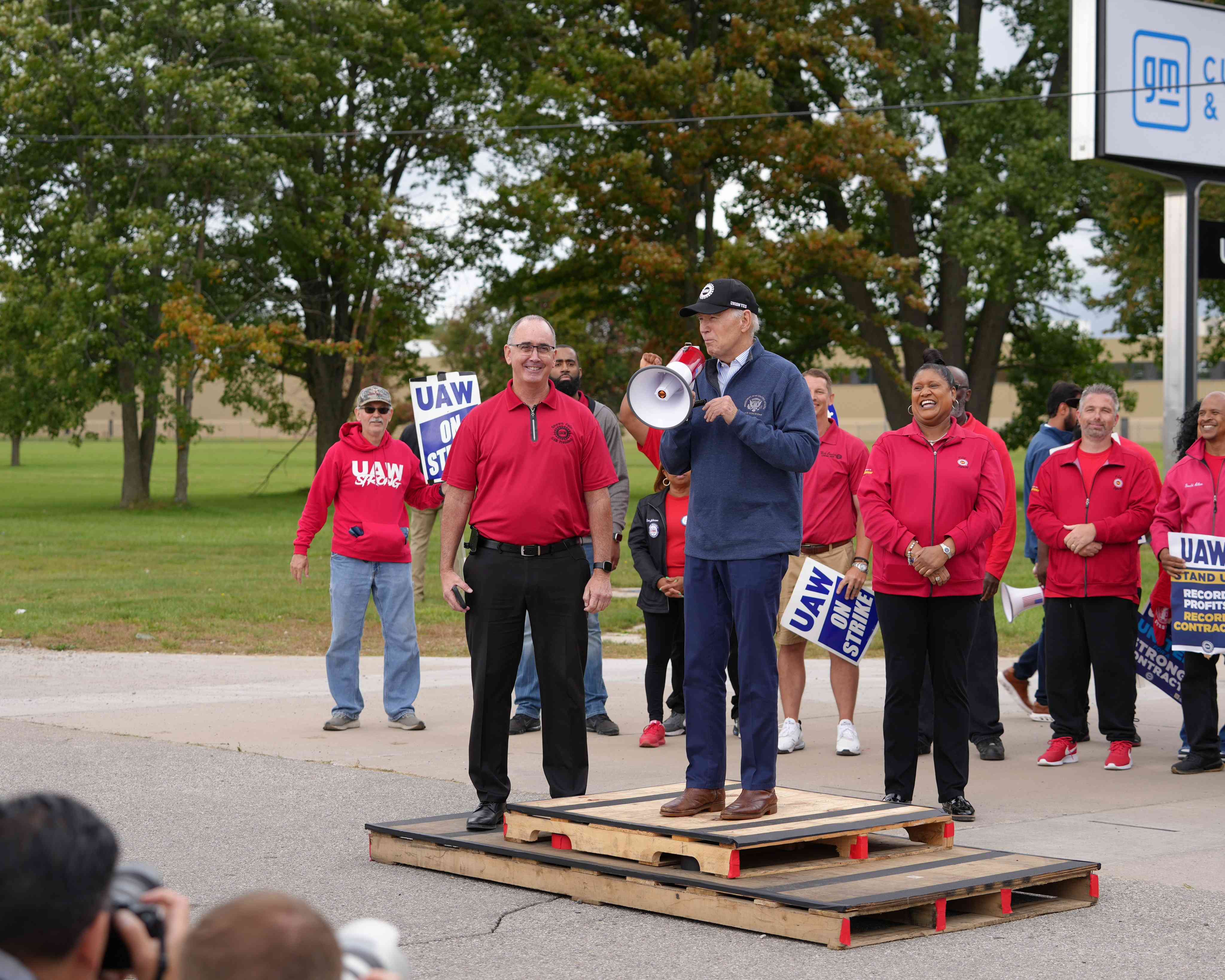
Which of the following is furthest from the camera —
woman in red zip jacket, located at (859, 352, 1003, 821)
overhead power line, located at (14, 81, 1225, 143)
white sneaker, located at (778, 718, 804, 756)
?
overhead power line, located at (14, 81, 1225, 143)

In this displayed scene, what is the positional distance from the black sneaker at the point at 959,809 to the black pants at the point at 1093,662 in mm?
1741

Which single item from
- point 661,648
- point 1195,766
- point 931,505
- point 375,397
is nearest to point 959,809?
point 931,505

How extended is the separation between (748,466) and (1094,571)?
337 cm

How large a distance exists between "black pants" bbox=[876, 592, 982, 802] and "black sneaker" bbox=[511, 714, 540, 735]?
10.6 ft

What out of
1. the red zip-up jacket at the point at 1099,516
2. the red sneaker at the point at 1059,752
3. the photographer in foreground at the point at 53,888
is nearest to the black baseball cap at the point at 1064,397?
the red zip-up jacket at the point at 1099,516

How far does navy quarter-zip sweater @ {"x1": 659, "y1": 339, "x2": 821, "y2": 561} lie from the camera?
6375mm

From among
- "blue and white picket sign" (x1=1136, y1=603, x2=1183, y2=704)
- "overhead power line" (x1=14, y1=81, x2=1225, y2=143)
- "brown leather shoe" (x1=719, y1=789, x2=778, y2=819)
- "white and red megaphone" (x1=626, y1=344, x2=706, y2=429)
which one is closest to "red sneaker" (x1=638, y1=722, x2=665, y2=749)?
"blue and white picket sign" (x1=1136, y1=603, x2=1183, y2=704)

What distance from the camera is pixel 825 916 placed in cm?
538

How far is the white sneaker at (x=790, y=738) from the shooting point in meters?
9.50

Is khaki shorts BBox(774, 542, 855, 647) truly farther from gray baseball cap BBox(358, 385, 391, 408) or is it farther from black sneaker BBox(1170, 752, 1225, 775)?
gray baseball cap BBox(358, 385, 391, 408)

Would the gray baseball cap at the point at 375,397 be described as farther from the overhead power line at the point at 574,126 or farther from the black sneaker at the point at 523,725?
the overhead power line at the point at 574,126

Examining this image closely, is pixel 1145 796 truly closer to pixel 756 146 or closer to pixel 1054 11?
pixel 756 146

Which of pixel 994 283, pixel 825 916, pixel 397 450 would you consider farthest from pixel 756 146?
pixel 825 916

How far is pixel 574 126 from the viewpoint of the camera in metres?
33.8
